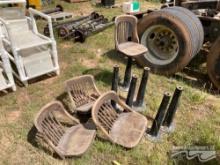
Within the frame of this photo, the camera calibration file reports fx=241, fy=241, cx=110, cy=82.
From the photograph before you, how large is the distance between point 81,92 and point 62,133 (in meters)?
0.73

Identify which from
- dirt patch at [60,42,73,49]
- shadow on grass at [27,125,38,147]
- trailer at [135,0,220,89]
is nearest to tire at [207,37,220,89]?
trailer at [135,0,220,89]

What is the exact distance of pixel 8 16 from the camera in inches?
165

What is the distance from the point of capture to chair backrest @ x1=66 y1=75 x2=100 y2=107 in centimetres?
326

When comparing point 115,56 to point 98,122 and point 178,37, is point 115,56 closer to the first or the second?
point 178,37

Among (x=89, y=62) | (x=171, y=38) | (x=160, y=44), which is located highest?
(x=171, y=38)

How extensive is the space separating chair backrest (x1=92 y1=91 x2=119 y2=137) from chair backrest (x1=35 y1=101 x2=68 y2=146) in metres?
0.47

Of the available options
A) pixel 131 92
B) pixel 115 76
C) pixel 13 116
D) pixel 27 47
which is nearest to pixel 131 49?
→ pixel 115 76

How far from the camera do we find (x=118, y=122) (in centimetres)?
295

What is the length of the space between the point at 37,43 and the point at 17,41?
33cm

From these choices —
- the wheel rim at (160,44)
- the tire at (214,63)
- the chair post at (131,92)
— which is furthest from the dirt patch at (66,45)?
the tire at (214,63)

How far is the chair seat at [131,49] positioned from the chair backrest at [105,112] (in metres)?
0.80

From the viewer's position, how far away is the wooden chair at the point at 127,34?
3643mm

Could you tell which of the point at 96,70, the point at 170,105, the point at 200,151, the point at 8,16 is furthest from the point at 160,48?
the point at 8,16

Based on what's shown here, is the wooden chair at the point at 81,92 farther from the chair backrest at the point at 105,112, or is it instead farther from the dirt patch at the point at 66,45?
the dirt patch at the point at 66,45
